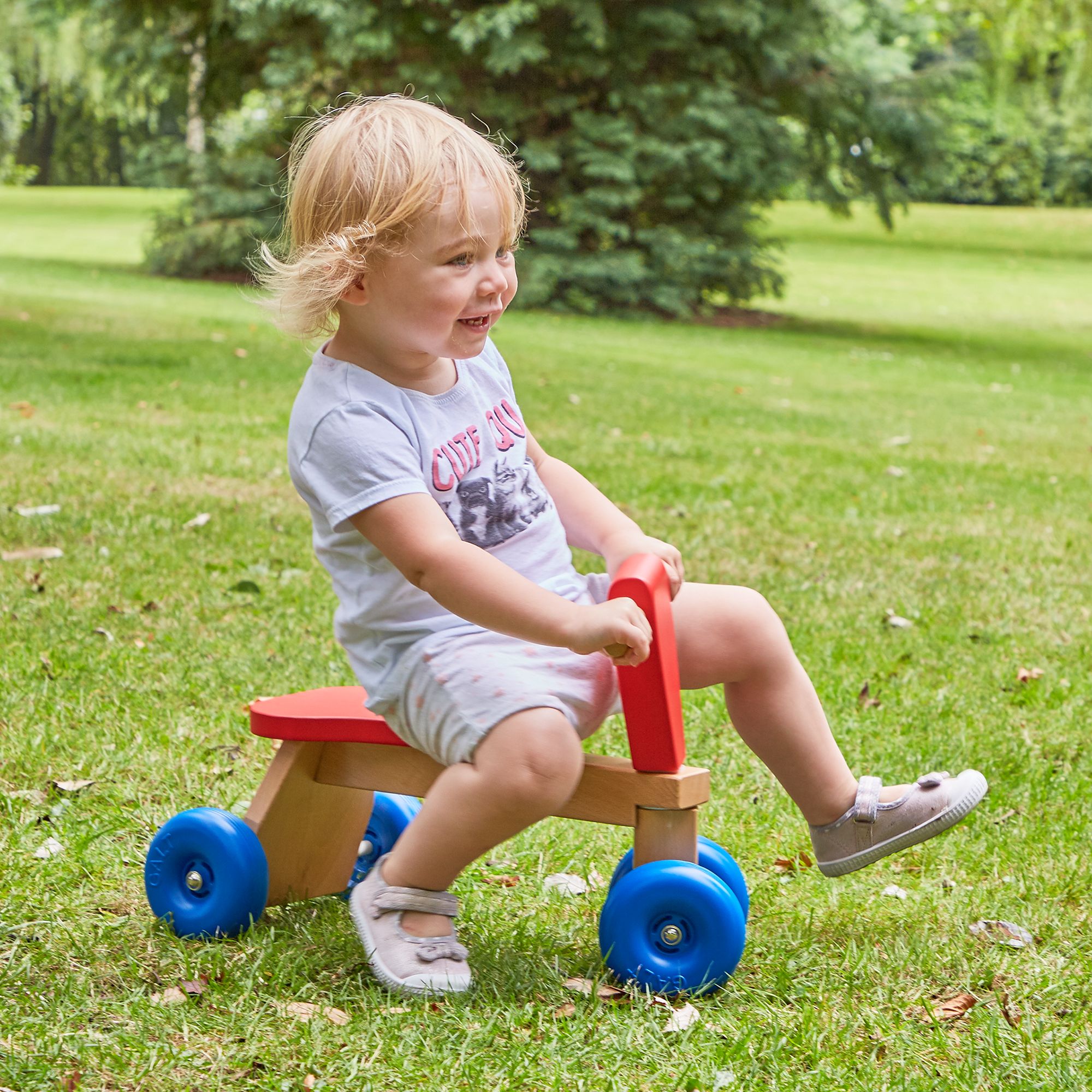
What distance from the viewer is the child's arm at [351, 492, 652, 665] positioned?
194cm

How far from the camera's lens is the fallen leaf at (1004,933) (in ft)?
7.53

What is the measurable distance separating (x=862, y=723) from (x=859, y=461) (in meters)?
4.35

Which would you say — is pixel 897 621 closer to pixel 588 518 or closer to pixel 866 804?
pixel 866 804

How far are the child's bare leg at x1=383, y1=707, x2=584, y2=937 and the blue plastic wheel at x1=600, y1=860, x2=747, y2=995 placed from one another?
20cm

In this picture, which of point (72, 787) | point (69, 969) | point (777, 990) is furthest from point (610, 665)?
point (72, 787)

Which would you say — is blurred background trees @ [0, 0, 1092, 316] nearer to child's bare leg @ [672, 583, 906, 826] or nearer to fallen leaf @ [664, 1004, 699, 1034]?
child's bare leg @ [672, 583, 906, 826]

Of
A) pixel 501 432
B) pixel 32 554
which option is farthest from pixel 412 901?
pixel 32 554

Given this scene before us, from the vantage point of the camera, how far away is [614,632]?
6.30 ft

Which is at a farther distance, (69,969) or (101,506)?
(101,506)

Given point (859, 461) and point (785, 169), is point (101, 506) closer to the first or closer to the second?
point (859, 461)

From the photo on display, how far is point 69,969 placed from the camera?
2.07m

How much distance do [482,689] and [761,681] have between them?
1.65 feet

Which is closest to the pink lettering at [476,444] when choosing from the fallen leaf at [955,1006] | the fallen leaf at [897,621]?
the fallen leaf at [955,1006]

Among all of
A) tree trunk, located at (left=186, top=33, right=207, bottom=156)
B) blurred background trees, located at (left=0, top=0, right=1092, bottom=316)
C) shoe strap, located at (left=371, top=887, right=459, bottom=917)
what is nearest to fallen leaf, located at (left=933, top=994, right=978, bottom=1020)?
shoe strap, located at (left=371, top=887, right=459, bottom=917)
